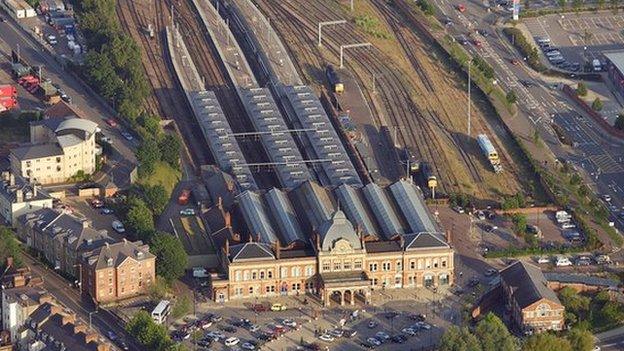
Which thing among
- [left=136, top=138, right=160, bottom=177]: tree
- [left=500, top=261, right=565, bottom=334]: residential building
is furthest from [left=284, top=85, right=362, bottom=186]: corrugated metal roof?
[left=500, top=261, right=565, bottom=334]: residential building

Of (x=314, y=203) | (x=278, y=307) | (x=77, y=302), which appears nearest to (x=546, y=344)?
(x=278, y=307)

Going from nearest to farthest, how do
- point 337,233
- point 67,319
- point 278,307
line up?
point 67,319, point 278,307, point 337,233

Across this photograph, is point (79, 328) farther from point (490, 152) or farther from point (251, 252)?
point (490, 152)

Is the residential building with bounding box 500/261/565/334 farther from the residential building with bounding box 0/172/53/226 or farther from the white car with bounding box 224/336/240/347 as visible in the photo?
the residential building with bounding box 0/172/53/226

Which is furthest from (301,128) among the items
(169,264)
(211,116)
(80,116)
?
(169,264)

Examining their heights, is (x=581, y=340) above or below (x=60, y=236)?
below

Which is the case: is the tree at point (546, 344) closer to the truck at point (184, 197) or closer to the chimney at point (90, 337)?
the chimney at point (90, 337)

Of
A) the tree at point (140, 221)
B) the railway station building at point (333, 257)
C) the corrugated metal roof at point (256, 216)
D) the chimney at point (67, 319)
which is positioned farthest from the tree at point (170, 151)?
the chimney at point (67, 319)
